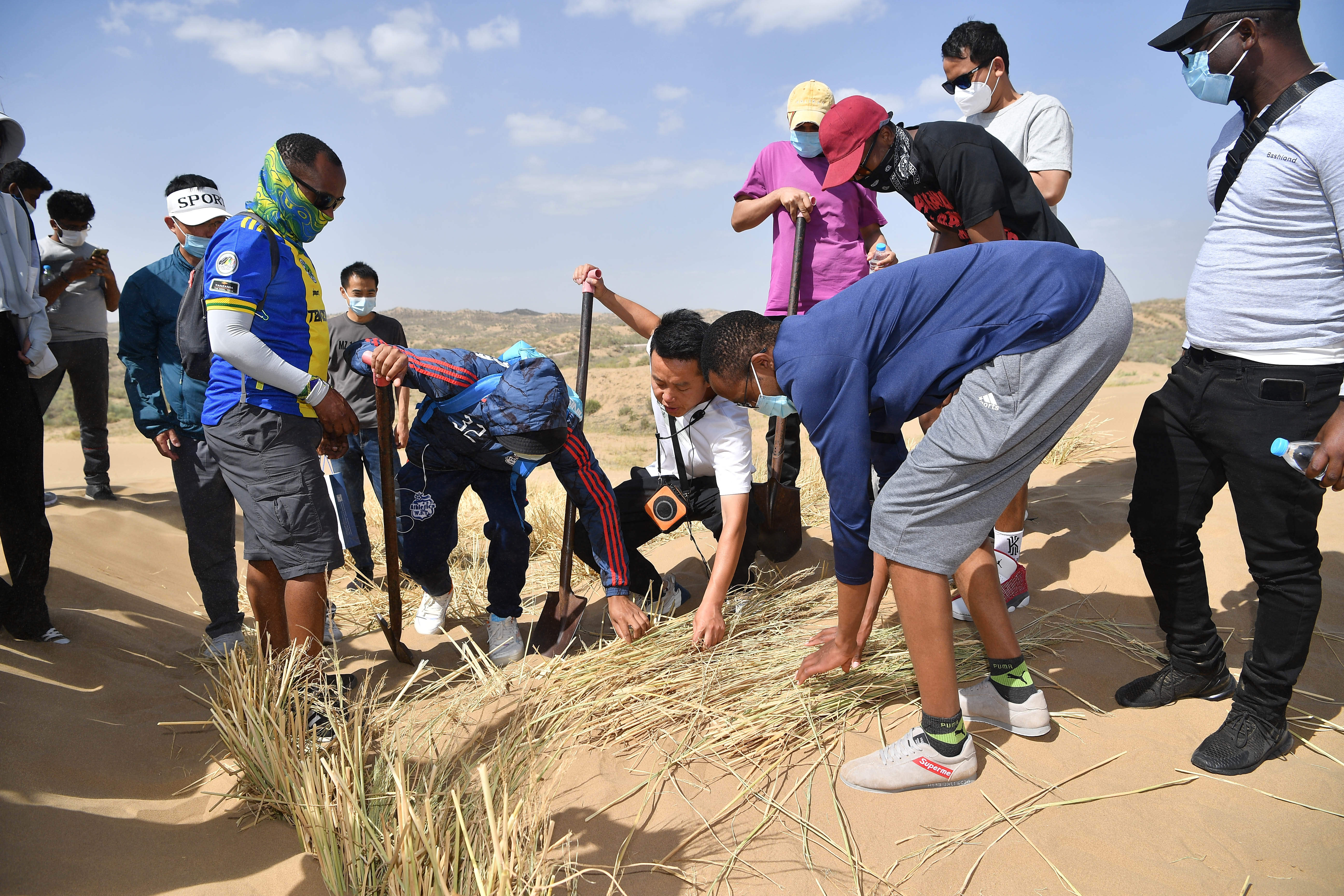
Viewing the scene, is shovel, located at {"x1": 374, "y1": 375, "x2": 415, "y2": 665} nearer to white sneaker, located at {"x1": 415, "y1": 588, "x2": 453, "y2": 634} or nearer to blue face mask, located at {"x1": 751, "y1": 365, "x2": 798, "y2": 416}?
white sneaker, located at {"x1": 415, "y1": 588, "x2": 453, "y2": 634}

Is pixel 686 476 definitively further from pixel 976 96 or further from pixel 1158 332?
pixel 1158 332

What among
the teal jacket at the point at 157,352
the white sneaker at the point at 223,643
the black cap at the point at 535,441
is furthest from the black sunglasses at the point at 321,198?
the white sneaker at the point at 223,643

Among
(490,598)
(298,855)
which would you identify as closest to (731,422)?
(490,598)

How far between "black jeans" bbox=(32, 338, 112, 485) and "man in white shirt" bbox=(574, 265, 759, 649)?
14.3 ft

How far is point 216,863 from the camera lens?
199 cm

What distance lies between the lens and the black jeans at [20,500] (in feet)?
10.3

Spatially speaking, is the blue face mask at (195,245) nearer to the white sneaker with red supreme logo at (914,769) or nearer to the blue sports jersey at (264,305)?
the blue sports jersey at (264,305)

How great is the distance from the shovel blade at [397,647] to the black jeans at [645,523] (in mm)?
→ 901

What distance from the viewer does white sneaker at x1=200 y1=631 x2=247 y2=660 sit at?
3461 millimetres

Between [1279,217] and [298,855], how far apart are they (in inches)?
126

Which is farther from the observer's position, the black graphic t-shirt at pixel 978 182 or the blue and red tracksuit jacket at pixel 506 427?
the blue and red tracksuit jacket at pixel 506 427

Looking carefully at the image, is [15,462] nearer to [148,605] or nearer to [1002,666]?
[148,605]

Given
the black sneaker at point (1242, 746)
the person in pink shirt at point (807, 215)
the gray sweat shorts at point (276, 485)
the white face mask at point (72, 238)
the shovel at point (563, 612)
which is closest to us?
the black sneaker at point (1242, 746)

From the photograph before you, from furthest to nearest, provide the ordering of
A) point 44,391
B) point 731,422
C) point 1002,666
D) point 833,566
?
point 44,391, point 833,566, point 731,422, point 1002,666
